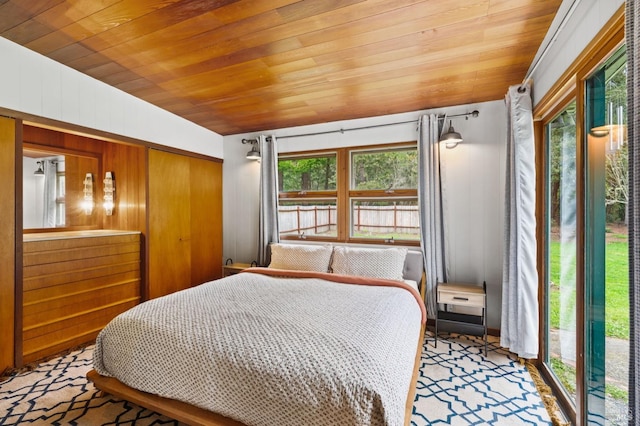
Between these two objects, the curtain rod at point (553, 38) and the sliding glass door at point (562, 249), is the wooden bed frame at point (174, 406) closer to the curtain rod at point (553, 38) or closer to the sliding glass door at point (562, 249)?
the sliding glass door at point (562, 249)

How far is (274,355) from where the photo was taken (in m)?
1.40

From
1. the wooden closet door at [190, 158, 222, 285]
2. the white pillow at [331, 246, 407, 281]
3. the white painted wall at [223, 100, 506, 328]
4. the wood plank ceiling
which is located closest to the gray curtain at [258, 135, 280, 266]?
the wooden closet door at [190, 158, 222, 285]

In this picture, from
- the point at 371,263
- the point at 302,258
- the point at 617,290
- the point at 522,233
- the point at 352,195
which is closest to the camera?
the point at 617,290

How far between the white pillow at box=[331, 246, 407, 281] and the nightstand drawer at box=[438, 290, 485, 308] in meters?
0.42

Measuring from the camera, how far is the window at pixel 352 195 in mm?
3404

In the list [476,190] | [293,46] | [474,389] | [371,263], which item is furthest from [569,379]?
[293,46]

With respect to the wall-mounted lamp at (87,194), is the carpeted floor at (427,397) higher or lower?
lower

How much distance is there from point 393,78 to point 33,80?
2990 mm

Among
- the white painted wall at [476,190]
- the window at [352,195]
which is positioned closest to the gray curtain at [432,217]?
the white painted wall at [476,190]

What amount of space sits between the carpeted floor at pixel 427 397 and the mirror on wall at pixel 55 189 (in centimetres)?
148

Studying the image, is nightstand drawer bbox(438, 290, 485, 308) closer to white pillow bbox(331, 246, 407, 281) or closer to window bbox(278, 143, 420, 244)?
white pillow bbox(331, 246, 407, 281)

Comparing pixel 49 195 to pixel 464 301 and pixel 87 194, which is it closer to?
pixel 87 194

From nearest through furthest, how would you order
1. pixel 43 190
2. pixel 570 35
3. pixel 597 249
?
pixel 597 249 < pixel 570 35 < pixel 43 190

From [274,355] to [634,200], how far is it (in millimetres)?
1449
